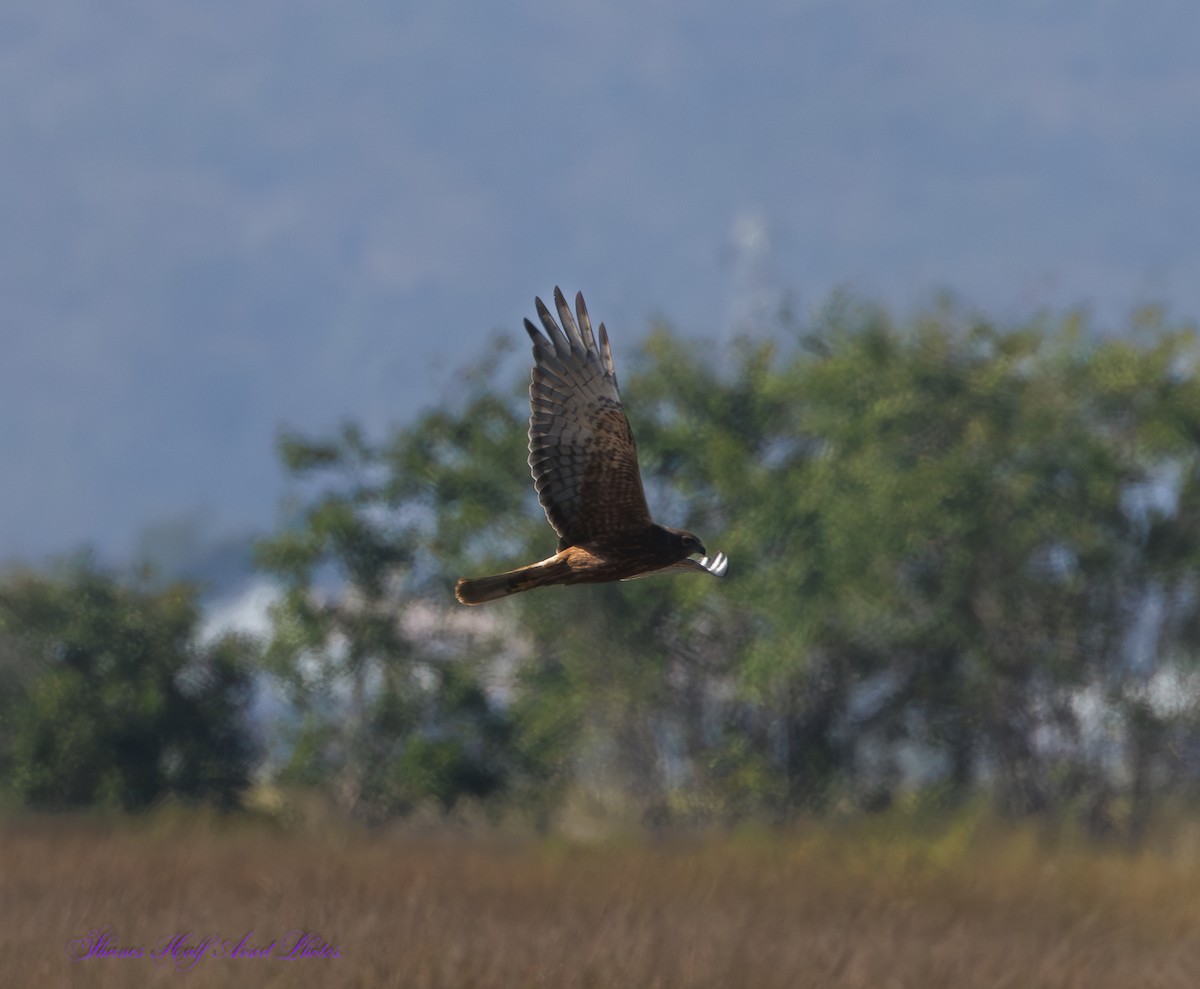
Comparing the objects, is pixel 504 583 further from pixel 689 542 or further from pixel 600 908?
pixel 600 908

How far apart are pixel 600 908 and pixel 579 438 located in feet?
18.8

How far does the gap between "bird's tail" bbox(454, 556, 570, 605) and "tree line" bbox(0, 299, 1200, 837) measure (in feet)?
42.4

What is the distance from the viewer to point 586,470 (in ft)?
19.4

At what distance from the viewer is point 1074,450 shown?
747 inches

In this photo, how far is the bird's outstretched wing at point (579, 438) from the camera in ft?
19.0

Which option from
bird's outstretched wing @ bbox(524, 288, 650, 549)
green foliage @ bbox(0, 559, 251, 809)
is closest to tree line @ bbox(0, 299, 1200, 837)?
green foliage @ bbox(0, 559, 251, 809)

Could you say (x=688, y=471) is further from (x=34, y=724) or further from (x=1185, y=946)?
(x=1185, y=946)

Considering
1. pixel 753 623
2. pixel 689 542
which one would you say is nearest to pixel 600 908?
pixel 689 542

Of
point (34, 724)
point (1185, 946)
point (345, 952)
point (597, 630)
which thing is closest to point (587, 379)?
point (345, 952)

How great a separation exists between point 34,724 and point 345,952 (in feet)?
44.7

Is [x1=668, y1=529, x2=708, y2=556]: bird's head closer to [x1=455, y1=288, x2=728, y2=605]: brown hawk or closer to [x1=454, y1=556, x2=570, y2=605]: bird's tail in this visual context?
[x1=455, y1=288, x2=728, y2=605]: brown hawk

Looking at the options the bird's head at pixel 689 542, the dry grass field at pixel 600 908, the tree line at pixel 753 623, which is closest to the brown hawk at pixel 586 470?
the bird's head at pixel 689 542

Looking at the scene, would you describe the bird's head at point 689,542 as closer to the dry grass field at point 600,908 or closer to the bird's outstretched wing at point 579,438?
the bird's outstretched wing at point 579,438

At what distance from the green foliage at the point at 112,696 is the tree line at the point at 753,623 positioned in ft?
0.11
